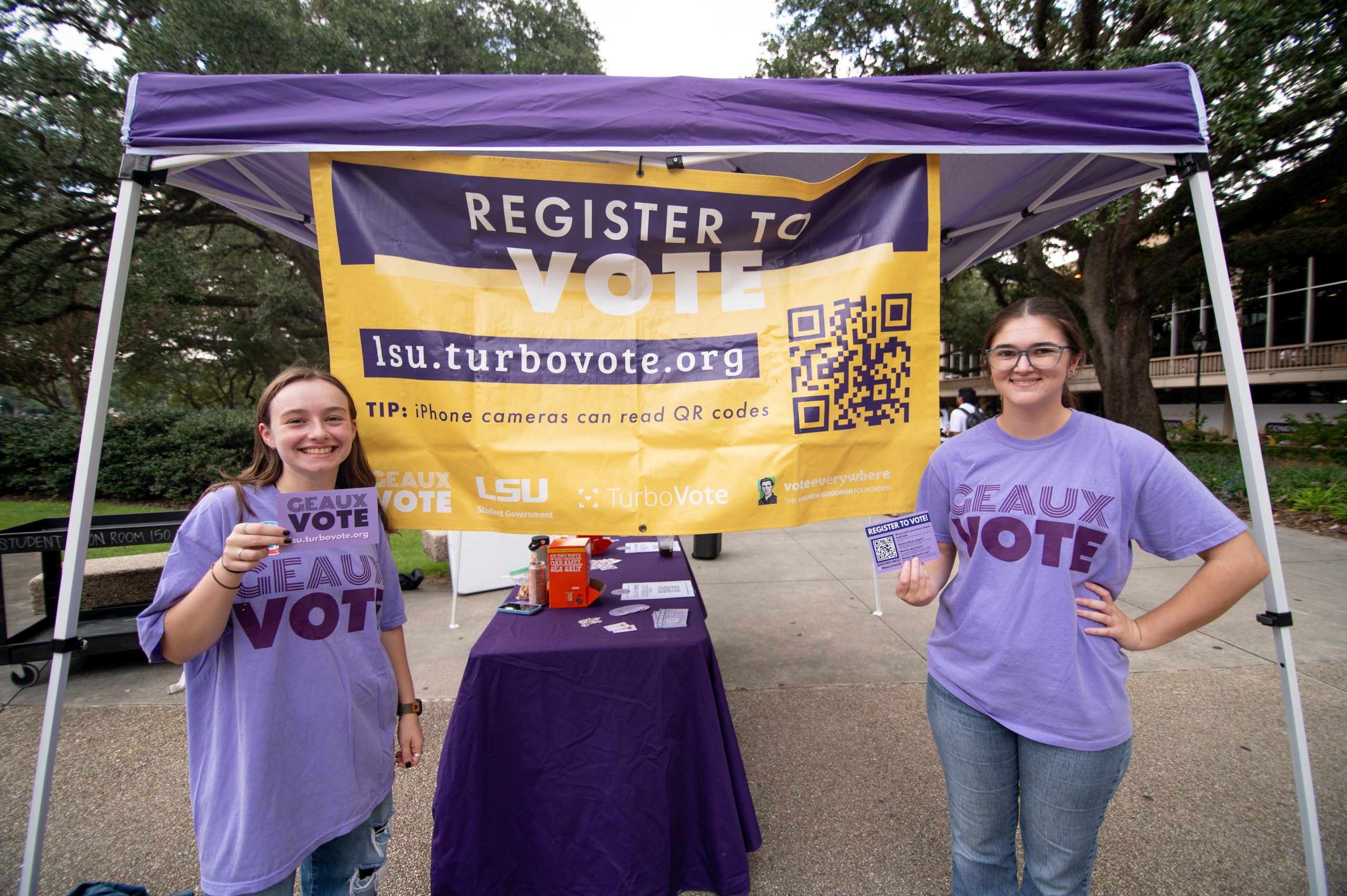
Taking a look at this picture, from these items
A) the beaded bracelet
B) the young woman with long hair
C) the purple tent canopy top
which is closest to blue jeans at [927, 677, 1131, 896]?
the young woman with long hair

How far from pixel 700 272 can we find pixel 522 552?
422cm

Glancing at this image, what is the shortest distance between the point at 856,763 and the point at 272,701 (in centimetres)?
262

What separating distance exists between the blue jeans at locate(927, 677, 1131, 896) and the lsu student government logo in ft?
4.58

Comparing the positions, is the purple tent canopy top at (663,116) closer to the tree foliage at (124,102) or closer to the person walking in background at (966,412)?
the tree foliage at (124,102)

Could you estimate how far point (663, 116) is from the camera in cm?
181

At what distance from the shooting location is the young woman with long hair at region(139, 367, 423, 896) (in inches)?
53.3

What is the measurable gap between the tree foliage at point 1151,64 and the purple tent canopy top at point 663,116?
23.5ft

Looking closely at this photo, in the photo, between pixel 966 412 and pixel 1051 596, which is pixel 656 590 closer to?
pixel 1051 596

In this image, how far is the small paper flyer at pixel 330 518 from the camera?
1.42m

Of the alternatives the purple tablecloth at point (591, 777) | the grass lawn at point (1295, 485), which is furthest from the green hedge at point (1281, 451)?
the purple tablecloth at point (591, 777)

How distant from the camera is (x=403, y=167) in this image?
192 centimetres

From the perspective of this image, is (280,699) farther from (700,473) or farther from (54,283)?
(54,283)

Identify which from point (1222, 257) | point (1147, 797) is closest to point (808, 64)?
point (1222, 257)

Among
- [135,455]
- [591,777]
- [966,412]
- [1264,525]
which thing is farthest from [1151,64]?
[135,455]
